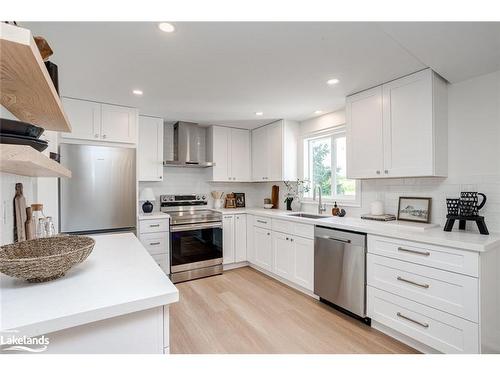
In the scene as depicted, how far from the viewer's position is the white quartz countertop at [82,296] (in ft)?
2.19

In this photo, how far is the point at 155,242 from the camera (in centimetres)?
323

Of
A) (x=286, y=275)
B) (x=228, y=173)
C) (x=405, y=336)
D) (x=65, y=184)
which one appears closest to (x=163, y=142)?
(x=228, y=173)

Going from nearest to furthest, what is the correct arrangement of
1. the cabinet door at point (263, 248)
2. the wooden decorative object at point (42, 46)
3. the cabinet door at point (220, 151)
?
the wooden decorative object at point (42, 46), the cabinet door at point (263, 248), the cabinet door at point (220, 151)

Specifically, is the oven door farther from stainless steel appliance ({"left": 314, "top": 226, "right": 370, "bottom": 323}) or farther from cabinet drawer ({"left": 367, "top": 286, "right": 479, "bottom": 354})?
cabinet drawer ({"left": 367, "top": 286, "right": 479, "bottom": 354})

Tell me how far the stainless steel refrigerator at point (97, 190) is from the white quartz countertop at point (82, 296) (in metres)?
1.99

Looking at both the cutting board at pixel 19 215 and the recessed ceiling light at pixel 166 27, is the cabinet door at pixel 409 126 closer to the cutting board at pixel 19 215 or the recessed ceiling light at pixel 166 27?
the recessed ceiling light at pixel 166 27

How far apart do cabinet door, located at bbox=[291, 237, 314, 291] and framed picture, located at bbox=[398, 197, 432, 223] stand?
0.99 meters

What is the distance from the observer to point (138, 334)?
0.81m

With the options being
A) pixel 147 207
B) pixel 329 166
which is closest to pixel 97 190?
pixel 147 207

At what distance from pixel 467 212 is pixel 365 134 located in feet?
3.70

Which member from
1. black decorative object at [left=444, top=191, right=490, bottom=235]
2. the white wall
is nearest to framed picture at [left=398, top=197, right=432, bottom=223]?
the white wall

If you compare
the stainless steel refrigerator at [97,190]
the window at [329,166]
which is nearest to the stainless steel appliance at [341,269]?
the window at [329,166]

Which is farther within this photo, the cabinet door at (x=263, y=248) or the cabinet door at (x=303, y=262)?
the cabinet door at (x=263, y=248)
